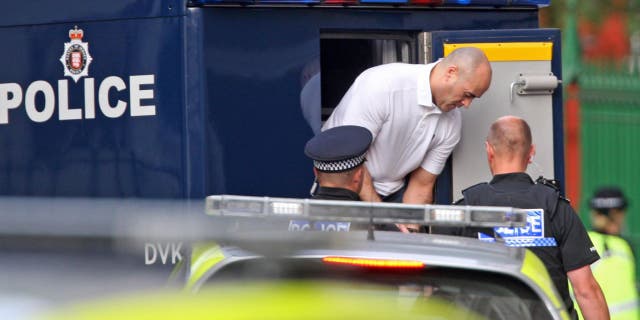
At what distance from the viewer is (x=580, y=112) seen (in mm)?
12164

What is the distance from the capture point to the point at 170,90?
6594 millimetres

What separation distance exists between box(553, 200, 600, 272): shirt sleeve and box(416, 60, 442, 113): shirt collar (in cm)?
114

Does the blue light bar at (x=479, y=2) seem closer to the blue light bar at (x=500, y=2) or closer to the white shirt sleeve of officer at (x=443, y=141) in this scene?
the blue light bar at (x=500, y=2)

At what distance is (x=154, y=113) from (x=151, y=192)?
15.1 inches

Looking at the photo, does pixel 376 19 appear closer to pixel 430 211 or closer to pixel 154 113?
pixel 154 113

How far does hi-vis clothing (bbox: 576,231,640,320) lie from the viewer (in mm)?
7465

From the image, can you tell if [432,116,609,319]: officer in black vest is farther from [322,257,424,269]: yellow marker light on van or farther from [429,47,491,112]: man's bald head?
[322,257,424,269]: yellow marker light on van

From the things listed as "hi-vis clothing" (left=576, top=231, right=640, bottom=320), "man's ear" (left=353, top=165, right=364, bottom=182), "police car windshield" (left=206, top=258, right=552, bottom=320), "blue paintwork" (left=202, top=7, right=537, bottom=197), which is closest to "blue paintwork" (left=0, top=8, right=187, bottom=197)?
"blue paintwork" (left=202, top=7, right=537, bottom=197)

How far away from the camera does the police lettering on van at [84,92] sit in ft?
21.8

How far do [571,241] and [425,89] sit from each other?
4.19ft

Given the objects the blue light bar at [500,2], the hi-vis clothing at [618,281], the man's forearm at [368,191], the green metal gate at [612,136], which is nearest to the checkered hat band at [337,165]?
the man's forearm at [368,191]

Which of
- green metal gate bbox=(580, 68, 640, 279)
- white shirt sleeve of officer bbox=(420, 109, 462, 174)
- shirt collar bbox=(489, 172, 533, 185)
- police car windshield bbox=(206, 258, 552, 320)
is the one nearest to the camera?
police car windshield bbox=(206, 258, 552, 320)

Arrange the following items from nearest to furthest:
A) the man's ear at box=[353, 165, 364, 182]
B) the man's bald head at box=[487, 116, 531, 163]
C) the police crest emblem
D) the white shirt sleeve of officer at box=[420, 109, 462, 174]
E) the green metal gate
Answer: the man's ear at box=[353, 165, 364, 182] < the man's bald head at box=[487, 116, 531, 163] < the police crest emblem < the white shirt sleeve of officer at box=[420, 109, 462, 174] < the green metal gate

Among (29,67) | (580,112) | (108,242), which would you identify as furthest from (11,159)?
(580,112)
